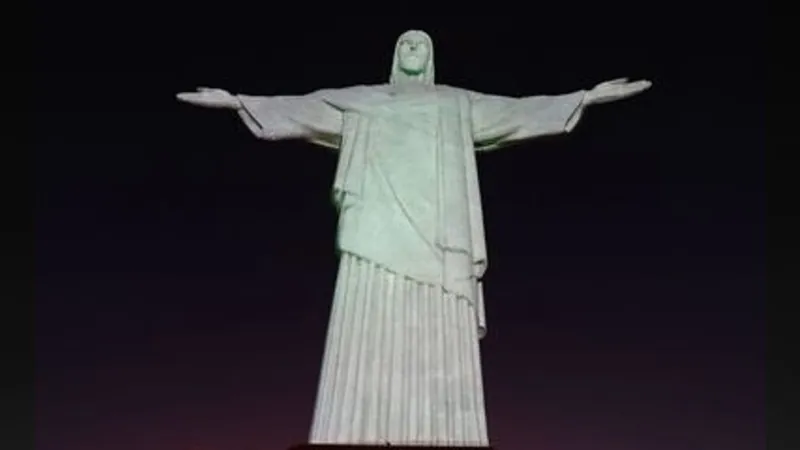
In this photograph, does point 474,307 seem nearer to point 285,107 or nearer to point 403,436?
point 403,436

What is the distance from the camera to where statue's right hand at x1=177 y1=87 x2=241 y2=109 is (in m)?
14.3

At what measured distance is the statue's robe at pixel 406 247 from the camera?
13430 mm

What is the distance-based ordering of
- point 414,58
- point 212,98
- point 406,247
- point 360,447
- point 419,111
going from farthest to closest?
point 414,58, point 419,111, point 212,98, point 406,247, point 360,447

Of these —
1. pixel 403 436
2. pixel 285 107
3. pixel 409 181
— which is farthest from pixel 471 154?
pixel 403 436

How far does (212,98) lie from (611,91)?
3.71m

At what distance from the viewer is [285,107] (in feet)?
47.4

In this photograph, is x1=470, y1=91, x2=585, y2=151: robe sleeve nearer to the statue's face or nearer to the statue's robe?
the statue's robe

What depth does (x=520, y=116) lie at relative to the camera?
1448cm

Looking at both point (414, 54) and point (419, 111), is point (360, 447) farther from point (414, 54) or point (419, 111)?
point (414, 54)

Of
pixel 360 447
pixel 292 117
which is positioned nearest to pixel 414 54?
pixel 292 117

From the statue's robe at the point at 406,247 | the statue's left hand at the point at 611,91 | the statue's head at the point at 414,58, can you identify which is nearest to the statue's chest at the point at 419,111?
the statue's robe at the point at 406,247

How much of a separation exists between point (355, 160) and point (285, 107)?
869 millimetres

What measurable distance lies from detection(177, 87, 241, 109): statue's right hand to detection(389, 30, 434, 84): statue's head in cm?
162

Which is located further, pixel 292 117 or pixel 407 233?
pixel 292 117
